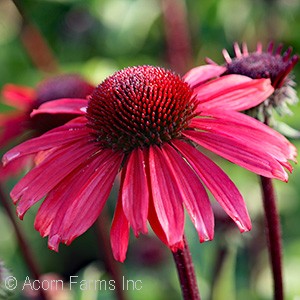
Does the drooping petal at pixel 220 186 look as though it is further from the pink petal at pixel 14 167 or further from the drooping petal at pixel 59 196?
the pink petal at pixel 14 167

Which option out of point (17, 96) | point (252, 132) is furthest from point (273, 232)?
point (17, 96)

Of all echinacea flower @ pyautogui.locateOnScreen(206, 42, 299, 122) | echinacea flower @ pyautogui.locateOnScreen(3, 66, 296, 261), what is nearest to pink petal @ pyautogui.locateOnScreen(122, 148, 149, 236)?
echinacea flower @ pyautogui.locateOnScreen(3, 66, 296, 261)

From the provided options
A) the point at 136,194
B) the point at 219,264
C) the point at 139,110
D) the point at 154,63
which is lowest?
the point at 219,264

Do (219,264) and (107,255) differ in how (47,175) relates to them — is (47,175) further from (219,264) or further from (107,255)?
(219,264)

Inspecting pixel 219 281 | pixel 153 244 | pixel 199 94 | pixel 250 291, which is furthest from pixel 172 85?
pixel 153 244

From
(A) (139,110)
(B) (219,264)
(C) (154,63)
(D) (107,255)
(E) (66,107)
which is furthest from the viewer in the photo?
(C) (154,63)

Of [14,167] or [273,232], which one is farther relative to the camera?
[14,167]

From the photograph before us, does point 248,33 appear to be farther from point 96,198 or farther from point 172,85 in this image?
point 96,198
